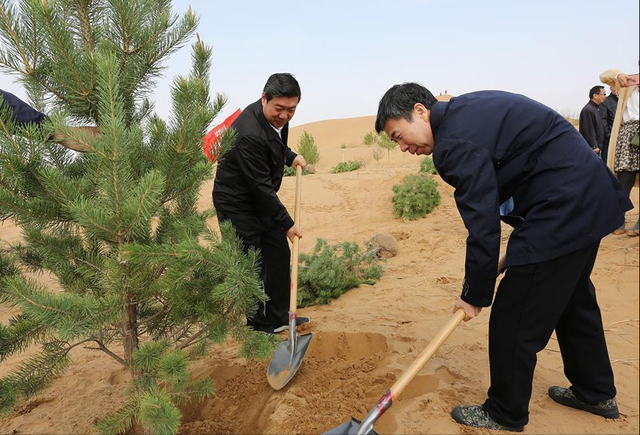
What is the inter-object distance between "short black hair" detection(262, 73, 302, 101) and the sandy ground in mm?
1883

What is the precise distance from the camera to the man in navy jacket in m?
2.00

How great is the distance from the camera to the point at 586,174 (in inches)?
80.2

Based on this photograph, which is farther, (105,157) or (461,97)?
(461,97)

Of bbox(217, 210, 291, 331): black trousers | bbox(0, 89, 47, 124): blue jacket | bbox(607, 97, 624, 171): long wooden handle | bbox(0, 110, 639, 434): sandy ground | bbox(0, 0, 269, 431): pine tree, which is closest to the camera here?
bbox(0, 0, 269, 431): pine tree

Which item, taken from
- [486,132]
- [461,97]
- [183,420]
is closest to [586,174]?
[486,132]

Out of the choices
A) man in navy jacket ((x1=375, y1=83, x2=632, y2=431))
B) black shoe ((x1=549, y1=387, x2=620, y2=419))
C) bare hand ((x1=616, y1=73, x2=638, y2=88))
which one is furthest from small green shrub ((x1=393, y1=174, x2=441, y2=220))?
man in navy jacket ((x1=375, y1=83, x2=632, y2=431))

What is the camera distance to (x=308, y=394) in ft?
9.27

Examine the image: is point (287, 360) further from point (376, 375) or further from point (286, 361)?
point (376, 375)

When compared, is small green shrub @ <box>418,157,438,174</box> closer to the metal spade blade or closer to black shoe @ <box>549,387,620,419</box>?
the metal spade blade

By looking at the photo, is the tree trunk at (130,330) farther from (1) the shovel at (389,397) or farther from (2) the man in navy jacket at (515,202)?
(2) the man in navy jacket at (515,202)

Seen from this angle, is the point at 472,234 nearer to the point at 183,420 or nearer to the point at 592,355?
the point at 592,355

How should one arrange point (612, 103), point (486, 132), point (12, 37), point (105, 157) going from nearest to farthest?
point (105, 157), point (12, 37), point (486, 132), point (612, 103)

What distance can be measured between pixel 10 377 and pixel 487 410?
2.33 meters

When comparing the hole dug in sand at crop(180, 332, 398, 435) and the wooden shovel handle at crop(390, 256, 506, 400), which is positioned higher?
the wooden shovel handle at crop(390, 256, 506, 400)
